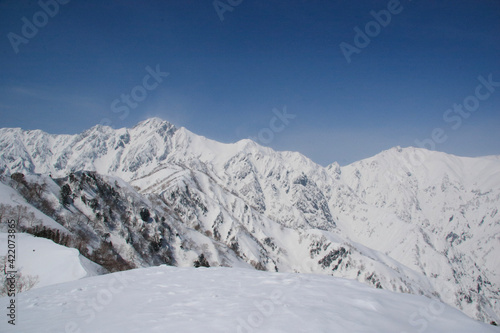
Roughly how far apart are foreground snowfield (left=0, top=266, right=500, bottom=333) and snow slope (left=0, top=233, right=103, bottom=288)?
9928 mm

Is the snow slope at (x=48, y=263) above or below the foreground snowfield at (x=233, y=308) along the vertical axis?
below

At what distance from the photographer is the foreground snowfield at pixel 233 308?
819 centimetres

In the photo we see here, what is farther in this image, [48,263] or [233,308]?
[48,263]

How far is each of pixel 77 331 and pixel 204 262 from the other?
397ft

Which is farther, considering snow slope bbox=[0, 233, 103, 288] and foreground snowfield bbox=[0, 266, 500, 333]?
snow slope bbox=[0, 233, 103, 288]

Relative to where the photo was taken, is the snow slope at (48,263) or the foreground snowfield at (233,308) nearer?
the foreground snowfield at (233,308)

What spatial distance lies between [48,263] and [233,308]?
2365cm

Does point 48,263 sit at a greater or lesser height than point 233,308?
lesser

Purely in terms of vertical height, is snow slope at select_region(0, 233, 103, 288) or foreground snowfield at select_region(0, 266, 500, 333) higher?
foreground snowfield at select_region(0, 266, 500, 333)

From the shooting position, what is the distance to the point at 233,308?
9.68 meters

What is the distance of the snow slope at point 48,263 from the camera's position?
22344 millimetres

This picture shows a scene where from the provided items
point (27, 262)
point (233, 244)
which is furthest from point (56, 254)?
point (233, 244)

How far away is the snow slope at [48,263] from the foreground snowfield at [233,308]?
9.93m

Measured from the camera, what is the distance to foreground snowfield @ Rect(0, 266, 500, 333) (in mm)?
8188
